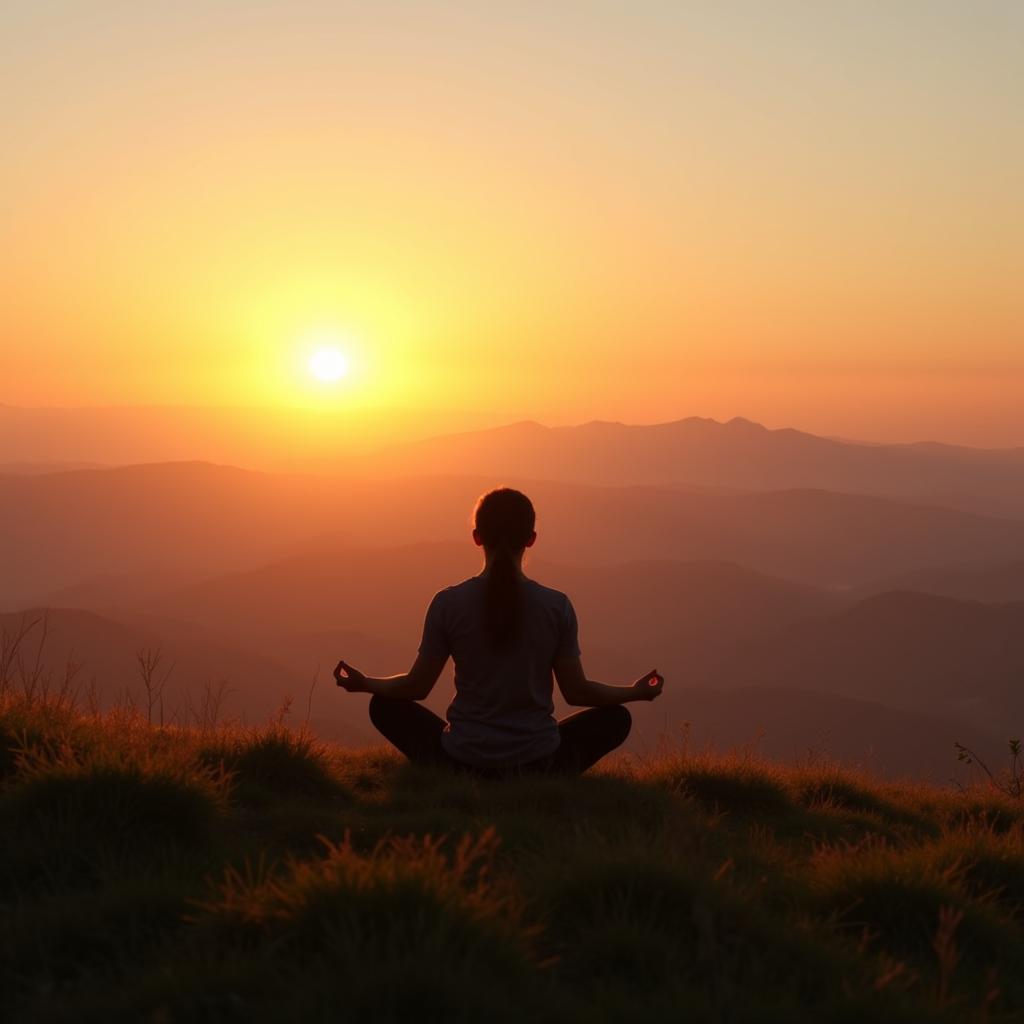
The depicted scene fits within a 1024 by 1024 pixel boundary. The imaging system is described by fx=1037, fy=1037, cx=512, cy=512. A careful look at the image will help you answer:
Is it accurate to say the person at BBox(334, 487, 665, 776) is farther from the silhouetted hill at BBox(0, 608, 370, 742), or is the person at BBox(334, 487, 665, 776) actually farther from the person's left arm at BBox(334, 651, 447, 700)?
the silhouetted hill at BBox(0, 608, 370, 742)

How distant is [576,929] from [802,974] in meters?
0.88

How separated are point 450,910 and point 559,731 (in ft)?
13.4

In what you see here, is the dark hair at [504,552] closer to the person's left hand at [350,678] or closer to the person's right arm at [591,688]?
the person's right arm at [591,688]

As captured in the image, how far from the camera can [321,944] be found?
12.2 feet

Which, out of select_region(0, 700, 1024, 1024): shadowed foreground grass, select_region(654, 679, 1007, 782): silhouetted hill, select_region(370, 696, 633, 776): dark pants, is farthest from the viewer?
select_region(654, 679, 1007, 782): silhouetted hill

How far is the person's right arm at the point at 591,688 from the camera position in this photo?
718cm

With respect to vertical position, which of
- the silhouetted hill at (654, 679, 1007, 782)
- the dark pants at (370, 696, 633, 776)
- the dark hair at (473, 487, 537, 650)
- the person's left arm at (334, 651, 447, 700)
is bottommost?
the silhouetted hill at (654, 679, 1007, 782)

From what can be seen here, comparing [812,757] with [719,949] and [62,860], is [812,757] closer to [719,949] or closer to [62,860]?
[719,949]

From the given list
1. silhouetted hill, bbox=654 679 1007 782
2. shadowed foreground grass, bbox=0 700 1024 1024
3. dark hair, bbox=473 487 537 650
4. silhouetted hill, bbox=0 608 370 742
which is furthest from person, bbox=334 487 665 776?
silhouetted hill, bbox=654 679 1007 782

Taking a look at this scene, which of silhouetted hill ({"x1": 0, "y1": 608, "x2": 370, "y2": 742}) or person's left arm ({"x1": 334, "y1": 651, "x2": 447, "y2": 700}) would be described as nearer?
person's left arm ({"x1": 334, "y1": 651, "x2": 447, "y2": 700})

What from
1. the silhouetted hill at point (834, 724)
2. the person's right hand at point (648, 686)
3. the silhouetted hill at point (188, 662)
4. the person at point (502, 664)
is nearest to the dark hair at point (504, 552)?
the person at point (502, 664)

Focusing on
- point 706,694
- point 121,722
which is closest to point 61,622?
point 706,694

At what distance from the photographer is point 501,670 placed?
717 cm

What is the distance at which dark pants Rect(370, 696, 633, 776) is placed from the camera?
7.67 meters
